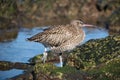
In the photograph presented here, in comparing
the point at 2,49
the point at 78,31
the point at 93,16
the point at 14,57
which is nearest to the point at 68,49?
the point at 78,31

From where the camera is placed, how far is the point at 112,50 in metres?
14.7

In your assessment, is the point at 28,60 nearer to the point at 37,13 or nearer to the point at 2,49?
the point at 2,49

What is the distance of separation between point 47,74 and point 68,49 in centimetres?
232

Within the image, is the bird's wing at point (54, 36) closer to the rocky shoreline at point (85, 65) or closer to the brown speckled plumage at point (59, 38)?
the brown speckled plumage at point (59, 38)

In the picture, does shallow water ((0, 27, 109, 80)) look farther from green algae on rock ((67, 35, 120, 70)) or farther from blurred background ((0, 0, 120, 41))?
green algae on rock ((67, 35, 120, 70))

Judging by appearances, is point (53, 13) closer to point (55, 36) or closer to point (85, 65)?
point (55, 36)

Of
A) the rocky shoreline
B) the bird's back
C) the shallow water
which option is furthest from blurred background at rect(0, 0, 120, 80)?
the rocky shoreline

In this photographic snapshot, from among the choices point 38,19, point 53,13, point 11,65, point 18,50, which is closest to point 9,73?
point 11,65

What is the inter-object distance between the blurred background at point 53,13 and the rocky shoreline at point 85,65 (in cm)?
798

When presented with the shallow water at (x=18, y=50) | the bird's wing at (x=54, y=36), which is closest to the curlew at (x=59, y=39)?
the bird's wing at (x=54, y=36)

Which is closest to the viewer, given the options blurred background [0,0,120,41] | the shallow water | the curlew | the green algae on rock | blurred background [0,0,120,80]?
the green algae on rock

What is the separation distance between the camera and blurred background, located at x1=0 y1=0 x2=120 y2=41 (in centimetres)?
2652

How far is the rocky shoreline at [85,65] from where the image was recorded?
39.8 feet

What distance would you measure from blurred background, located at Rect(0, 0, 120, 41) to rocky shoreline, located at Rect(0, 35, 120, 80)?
7.98m
